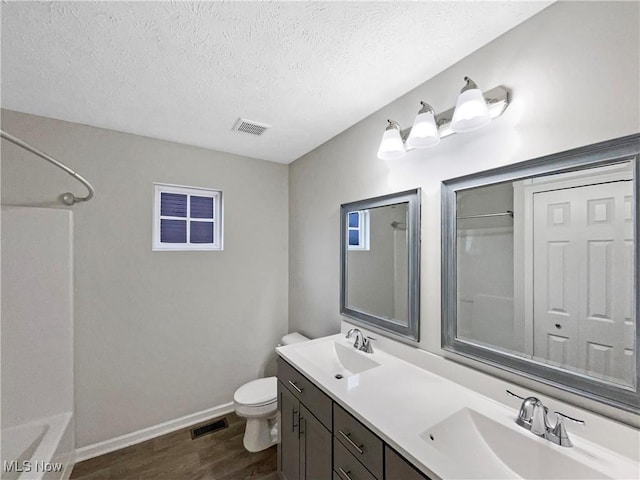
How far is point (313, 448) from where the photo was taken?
4.47 feet

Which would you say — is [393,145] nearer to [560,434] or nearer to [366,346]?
[366,346]

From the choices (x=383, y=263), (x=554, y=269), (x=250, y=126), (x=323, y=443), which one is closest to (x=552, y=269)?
(x=554, y=269)

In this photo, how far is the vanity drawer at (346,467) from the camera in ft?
3.41

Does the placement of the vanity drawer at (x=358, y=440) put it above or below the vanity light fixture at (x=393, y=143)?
below

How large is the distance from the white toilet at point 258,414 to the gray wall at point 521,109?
805mm

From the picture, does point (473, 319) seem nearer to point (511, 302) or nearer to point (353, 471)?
point (511, 302)

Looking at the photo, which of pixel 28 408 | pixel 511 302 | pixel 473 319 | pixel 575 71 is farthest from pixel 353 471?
pixel 28 408

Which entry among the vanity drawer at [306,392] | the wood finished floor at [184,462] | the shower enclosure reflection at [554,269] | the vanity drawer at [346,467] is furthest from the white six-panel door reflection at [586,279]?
the wood finished floor at [184,462]

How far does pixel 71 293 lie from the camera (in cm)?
181

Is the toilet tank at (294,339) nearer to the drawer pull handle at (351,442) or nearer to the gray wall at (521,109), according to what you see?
the gray wall at (521,109)

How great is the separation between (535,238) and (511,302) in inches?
11.3
